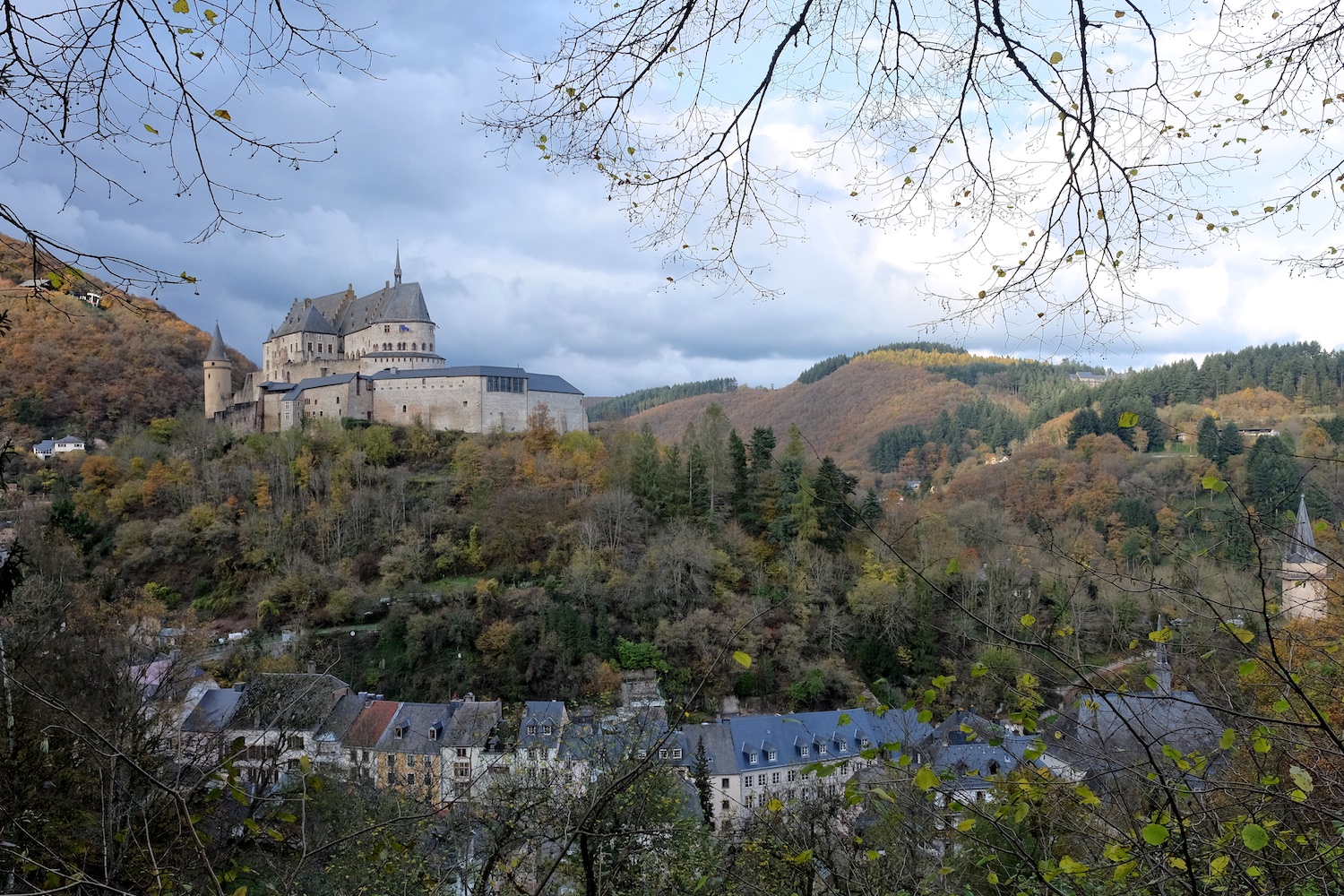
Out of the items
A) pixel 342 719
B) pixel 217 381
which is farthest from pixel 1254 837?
pixel 217 381

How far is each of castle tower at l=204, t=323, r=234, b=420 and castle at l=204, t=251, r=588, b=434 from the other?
44 millimetres

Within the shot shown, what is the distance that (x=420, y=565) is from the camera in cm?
2591

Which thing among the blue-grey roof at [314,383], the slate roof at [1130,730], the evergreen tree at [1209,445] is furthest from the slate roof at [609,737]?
the blue-grey roof at [314,383]

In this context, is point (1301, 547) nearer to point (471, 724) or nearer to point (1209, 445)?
point (1209, 445)

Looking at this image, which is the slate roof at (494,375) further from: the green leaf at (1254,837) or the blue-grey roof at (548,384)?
the green leaf at (1254,837)

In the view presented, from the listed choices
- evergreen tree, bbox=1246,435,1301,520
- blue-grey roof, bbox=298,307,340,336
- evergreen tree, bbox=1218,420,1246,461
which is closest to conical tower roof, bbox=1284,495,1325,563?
evergreen tree, bbox=1246,435,1301,520

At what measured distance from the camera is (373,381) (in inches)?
1363

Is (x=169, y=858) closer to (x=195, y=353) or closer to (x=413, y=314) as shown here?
(x=413, y=314)

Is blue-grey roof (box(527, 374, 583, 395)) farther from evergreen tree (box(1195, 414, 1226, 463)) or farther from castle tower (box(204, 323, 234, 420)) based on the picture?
evergreen tree (box(1195, 414, 1226, 463))

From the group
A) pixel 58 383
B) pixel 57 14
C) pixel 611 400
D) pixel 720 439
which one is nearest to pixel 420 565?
pixel 720 439

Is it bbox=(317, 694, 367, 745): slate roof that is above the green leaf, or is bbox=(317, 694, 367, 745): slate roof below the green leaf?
below

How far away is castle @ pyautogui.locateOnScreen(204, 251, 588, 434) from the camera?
33719mm

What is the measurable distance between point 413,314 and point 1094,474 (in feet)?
95.5

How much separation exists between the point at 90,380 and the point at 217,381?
11.2 metres
